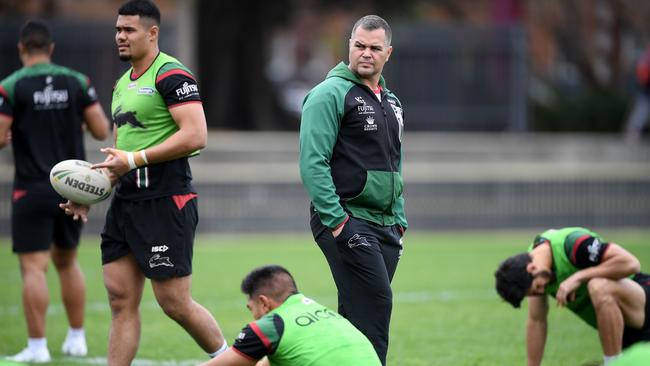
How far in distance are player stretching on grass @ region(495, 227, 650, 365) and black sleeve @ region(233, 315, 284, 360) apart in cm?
224

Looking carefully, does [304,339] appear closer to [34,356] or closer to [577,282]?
[577,282]

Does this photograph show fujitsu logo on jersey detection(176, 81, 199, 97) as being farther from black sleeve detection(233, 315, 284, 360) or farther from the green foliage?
the green foliage

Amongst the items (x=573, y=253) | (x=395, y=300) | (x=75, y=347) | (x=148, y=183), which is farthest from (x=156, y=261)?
(x=395, y=300)

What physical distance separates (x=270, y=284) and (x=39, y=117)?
350cm

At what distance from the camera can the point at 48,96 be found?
27.3ft

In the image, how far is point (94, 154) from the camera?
17047mm

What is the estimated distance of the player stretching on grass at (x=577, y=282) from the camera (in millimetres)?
7141

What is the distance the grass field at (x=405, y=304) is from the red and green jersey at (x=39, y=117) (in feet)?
4.72

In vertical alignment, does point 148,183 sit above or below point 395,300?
above

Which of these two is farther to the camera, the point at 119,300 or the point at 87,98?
the point at 87,98

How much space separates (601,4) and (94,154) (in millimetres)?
17899

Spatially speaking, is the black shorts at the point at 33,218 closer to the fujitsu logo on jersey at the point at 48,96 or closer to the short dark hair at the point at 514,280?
the fujitsu logo on jersey at the point at 48,96

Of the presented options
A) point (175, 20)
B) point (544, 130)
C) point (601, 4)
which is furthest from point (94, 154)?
point (601, 4)

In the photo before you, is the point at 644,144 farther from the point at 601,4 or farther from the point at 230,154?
the point at 601,4
